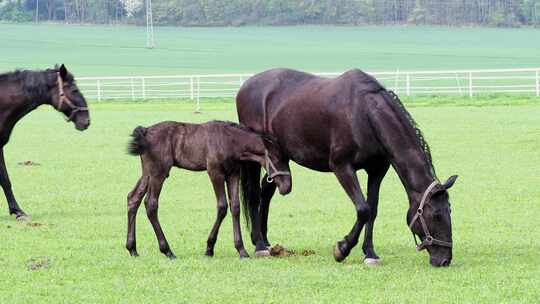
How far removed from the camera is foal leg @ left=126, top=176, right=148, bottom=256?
10875 mm

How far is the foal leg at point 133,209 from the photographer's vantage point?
35.7ft

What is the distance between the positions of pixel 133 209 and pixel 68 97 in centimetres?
286

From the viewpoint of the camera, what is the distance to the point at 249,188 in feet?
37.9

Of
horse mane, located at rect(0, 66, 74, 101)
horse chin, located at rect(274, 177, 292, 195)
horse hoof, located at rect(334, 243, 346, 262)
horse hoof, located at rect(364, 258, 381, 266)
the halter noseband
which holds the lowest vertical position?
horse hoof, located at rect(364, 258, 381, 266)

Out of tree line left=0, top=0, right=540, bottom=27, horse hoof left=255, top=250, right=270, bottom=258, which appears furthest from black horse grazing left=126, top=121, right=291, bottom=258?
tree line left=0, top=0, right=540, bottom=27

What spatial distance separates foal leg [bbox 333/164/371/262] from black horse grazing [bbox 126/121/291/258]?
1.82 feet

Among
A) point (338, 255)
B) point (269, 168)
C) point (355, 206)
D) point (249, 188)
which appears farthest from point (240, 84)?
point (355, 206)

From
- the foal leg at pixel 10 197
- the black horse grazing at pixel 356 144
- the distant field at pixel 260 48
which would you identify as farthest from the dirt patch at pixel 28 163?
the distant field at pixel 260 48

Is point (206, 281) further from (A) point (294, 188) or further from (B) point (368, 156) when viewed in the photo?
(A) point (294, 188)

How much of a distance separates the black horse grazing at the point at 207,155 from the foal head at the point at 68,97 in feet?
8.98

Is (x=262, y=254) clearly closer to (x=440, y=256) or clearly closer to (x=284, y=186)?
(x=284, y=186)

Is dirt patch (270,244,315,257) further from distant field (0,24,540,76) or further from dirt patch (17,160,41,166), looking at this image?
distant field (0,24,540,76)

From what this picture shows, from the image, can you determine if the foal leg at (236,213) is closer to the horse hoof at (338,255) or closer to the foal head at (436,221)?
the horse hoof at (338,255)

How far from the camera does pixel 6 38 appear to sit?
10369 cm
